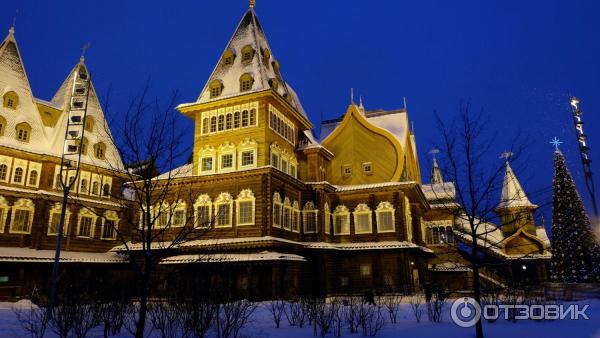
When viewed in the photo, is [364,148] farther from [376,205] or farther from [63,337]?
[63,337]

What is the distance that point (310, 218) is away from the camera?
29.2 metres

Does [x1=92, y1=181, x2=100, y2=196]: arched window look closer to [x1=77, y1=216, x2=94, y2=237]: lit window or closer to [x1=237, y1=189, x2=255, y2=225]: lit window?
[x1=77, y1=216, x2=94, y2=237]: lit window

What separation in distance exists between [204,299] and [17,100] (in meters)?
29.6

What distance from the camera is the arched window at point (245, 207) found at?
25516 millimetres

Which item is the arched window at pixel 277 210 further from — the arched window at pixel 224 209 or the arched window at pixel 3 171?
the arched window at pixel 3 171

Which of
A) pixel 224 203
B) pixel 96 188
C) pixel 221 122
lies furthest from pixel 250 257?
pixel 96 188

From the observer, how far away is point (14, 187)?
1139 inches

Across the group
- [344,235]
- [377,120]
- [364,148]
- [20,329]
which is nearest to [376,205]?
[344,235]

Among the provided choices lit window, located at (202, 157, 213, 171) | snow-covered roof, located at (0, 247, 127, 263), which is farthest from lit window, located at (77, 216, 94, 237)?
lit window, located at (202, 157, 213, 171)

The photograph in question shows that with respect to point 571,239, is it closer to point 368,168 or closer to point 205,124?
point 368,168

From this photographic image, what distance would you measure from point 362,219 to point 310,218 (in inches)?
145

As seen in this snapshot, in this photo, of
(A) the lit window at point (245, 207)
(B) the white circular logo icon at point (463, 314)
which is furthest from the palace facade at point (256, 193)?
(B) the white circular logo icon at point (463, 314)

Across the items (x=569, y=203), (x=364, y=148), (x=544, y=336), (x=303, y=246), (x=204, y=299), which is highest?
(x=364, y=148)

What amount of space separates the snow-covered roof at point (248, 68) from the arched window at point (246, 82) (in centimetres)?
21
